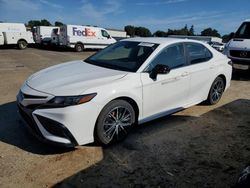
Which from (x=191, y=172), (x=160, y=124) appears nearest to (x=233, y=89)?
(x=160, y=124)

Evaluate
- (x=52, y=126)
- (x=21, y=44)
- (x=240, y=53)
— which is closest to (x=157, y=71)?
(x=52, y=126)

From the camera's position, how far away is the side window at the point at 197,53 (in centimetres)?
524

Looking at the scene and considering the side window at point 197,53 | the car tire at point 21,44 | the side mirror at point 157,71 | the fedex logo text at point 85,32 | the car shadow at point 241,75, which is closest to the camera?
the side mirror at point 157,71

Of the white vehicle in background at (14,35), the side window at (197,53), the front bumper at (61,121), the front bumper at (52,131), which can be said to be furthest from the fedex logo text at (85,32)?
the front bumper at (52,131)

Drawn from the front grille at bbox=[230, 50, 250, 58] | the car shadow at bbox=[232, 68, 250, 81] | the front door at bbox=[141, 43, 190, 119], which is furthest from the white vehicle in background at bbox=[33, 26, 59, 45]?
the front door at bbox=[141, 43, 190, 119]

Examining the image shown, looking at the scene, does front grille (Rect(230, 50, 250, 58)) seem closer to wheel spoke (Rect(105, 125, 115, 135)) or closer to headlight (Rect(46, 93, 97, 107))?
wheel spoke (Rect(105, 125, 115, 135))

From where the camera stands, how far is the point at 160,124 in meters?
4.98

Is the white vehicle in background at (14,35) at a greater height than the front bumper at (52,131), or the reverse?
the white vehicle in background at (14,35)

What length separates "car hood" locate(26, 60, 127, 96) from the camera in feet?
12.0

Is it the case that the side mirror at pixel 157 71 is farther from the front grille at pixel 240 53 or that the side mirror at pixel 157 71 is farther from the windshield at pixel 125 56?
the front grille at pixel 240 53

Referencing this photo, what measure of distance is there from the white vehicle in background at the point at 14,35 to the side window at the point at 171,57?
20793mm

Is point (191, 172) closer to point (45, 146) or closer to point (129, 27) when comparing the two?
point (45, 146)

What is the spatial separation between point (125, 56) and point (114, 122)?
5.02 ft

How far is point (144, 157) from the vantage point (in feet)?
12.4
